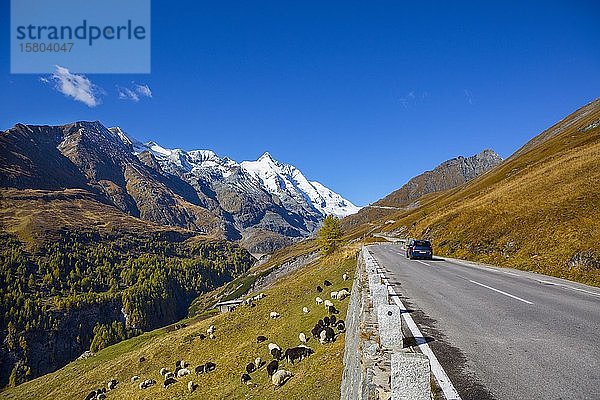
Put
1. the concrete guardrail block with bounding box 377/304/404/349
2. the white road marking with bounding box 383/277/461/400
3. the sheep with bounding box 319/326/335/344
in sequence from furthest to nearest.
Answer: the sheep with bounding box 319/326/335/344 < the concrete guardrail block with bounding box 377/304/404/349 < the white road marking with bounding box 383/277/461/400

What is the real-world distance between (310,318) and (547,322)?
1420cm

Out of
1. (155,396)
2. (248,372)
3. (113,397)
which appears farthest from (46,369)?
(248,372)

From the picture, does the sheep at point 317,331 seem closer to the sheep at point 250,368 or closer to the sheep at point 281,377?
the sheep at point 281,377

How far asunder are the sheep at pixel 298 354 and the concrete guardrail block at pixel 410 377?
13412 mm

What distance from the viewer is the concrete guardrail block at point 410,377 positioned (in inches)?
175

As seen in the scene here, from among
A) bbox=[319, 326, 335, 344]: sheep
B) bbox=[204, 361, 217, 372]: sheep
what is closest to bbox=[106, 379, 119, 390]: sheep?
bbox=[204, 361, 217, 372]: sheep

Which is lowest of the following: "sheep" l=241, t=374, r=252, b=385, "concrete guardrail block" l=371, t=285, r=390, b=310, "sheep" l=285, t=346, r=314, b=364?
"sheep" l=241, t=374, r=252, b=385

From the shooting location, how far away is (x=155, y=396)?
92.2 ft

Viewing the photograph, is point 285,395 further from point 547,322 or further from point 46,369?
point 46,369

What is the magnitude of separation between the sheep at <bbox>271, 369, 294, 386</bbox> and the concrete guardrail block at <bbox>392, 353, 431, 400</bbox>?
12127 millimetres

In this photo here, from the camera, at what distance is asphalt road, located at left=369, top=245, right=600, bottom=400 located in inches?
255

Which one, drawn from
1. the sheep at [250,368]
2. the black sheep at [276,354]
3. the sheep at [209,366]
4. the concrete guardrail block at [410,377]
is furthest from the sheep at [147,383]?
the concrete guardrail block at [410,377]

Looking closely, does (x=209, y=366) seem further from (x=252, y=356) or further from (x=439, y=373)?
(x=439, y=373)

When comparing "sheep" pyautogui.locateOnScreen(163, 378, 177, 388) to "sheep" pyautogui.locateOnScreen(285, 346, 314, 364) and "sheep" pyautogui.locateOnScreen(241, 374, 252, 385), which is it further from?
"sheep" pyautogui.locateOnScreen(285, 346, 314, 364)
